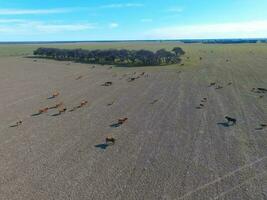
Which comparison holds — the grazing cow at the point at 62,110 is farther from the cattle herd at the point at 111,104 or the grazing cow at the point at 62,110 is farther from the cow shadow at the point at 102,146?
the cow shadow at the point at 102,146

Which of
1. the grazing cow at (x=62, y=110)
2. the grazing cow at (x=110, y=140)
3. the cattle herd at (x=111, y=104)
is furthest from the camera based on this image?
the grazing cow at (x=62, y=110)

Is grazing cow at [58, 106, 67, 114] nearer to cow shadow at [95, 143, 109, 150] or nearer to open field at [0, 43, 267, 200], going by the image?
open field at [0, 43, 267, 200]

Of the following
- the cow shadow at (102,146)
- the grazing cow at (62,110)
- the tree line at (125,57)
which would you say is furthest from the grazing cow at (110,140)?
the tree line at (125,57)

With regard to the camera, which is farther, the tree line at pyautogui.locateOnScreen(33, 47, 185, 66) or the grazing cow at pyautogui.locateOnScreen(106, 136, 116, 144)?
the tree line at pyautogui.locateOnScreen(33, 47, 185, 66)

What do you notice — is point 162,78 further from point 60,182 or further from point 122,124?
point 60,182

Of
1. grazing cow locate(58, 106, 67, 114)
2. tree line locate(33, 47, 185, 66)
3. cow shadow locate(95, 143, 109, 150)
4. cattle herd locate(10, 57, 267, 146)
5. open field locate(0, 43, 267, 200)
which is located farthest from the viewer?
tree line locate(33, 47, 185, 66)

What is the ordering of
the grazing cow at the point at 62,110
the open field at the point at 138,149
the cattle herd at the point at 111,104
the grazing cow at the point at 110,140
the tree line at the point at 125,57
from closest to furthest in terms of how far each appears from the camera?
the open field at the point at 138,149 < the grazing cow at the point at 110,140 < the cattle herd at the point at 111,104 < the grazing cow at the point at 62,110 < the tree line at the point at 125,57

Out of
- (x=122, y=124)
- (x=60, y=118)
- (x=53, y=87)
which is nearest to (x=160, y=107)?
(x=122, y=124)

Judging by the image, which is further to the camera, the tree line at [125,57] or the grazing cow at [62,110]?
the tree line at [125,57]

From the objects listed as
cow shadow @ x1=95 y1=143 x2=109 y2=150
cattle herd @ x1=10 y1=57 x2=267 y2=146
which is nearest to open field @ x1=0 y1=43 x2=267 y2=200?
cow shadow @ x1=95 y1=143 x2=109 y2=150

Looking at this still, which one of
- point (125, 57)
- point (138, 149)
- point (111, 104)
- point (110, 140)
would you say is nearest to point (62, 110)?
point (111, 104)

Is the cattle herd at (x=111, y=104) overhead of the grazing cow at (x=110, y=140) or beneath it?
beneath

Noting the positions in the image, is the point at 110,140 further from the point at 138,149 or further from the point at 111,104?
the point at 111,104
